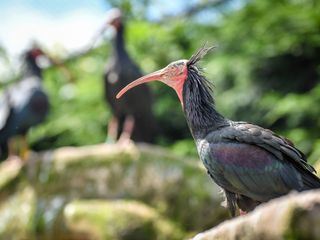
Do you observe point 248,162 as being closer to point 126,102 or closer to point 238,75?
point 238,75

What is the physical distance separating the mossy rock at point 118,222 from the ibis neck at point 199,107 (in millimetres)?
3492

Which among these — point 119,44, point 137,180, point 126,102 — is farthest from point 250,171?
point 119,44

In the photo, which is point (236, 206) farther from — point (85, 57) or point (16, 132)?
point (85, 57)

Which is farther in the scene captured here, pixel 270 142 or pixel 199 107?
pixel 199 107

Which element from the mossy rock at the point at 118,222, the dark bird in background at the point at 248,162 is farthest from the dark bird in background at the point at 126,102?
the dark bird in background at the point at 248,162

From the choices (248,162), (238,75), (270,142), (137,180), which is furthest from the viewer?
(238,75)

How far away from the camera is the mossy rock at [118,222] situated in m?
Result: 10.9

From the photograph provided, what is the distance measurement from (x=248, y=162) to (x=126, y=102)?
7332 mm

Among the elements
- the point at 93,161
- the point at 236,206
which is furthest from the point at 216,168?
the point at 93,161

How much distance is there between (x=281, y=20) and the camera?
1366 centimetres

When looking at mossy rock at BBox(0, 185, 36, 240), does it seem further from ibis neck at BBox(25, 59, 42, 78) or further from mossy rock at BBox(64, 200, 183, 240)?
ibis neck at BBox(25, 59, 42, 78)

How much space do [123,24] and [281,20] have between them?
125 inches

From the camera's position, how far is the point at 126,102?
14.1m

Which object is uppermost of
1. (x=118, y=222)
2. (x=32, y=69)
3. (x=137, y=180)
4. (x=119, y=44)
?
(x=119, y=44)
